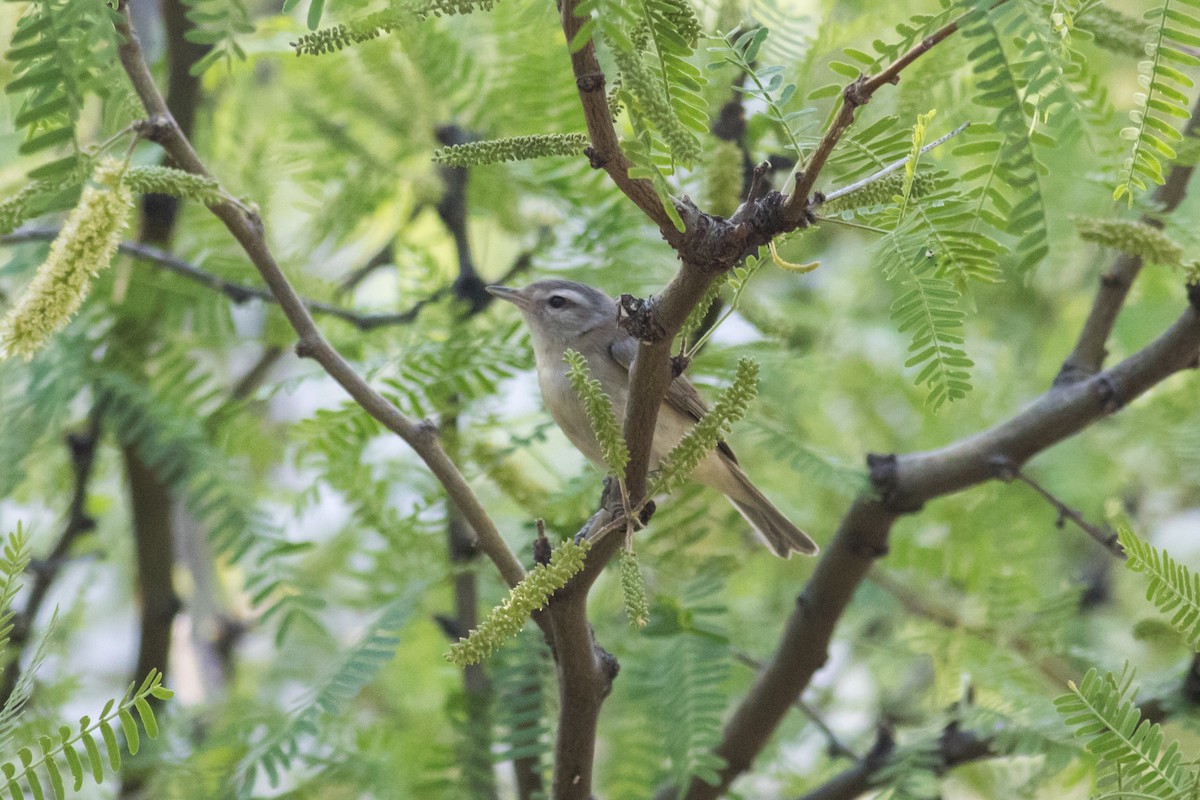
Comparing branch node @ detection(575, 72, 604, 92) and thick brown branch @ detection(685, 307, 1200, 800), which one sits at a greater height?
branch node @ detection(575, 72, 604, 92)

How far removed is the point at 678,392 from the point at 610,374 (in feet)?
0.88

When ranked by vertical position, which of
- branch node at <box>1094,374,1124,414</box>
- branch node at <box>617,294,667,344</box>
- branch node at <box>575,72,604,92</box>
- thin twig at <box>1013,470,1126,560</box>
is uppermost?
branch node at <box>575,72,604,92</box>

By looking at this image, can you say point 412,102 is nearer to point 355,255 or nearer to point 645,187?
point 355,255

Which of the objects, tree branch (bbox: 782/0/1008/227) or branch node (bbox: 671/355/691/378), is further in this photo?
branch node (bbox: 671/355/691/378)

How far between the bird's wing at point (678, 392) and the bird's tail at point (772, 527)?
0.28m

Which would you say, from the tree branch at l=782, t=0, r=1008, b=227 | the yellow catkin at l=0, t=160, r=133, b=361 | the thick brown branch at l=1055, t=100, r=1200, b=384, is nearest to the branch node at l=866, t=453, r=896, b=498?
the thick brown branch at l=1055, t=100, r=1200, b=384

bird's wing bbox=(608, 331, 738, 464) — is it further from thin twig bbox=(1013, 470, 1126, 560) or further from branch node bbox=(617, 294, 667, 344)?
branch node bbox=(617, 294, 667, 344)

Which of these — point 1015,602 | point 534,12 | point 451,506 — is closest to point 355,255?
point 451,506

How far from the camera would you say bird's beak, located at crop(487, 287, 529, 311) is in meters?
3.88

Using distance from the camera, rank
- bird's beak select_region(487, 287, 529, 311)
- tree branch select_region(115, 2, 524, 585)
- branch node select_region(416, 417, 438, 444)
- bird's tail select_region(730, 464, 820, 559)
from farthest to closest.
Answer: bird's tail select_region(730, 464, 820, 559)
bird's beak select_region(487, 287, 529, 311)
branch node select_region(416, 417, 438, 444)
tree branch select_region(115, 2, 524, 585)

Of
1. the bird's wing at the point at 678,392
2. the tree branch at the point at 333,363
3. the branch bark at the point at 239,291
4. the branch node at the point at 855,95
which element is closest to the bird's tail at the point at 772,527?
the bird's wing at the point at 678,392

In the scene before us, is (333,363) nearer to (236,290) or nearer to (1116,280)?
(236,290)

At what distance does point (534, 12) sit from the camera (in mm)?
1682

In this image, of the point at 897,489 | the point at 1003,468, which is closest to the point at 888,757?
the point at 897,489
